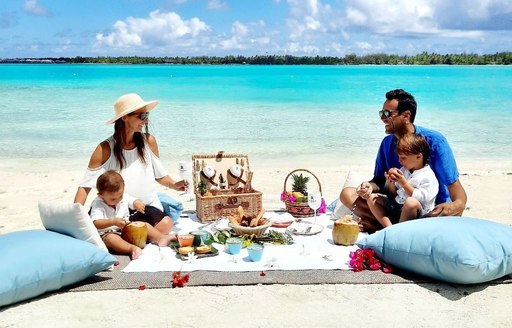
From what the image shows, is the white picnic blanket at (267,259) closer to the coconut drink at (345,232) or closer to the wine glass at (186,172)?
the coconut drink at (345,232)

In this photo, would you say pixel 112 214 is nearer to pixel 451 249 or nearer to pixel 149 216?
pixel 149 216

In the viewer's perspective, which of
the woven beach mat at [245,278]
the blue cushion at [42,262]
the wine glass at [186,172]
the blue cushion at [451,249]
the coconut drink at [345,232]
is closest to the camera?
the blue cushion at [42,262]

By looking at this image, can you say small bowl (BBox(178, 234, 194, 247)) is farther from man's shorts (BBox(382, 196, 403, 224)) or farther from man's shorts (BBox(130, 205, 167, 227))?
man's shorts (BBox(382, 196, 403, 224))

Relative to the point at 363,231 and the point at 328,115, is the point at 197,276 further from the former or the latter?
the point at 328,115

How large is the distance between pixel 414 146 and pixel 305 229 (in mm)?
1435

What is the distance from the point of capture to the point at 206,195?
6727mm

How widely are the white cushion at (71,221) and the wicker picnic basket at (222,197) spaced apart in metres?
1.73

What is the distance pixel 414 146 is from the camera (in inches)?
Answer: 216

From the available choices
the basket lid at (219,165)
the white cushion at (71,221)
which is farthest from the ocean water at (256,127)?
the white cushion at (71,221)

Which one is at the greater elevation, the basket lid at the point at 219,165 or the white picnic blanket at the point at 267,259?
the basket lid at the point at 219,165

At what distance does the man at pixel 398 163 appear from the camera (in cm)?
562

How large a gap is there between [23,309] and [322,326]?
2173 mm

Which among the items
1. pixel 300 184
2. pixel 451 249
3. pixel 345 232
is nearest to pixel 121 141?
pixel 300 184

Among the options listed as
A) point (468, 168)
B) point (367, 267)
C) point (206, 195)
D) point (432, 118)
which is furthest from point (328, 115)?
point (367, 267)
